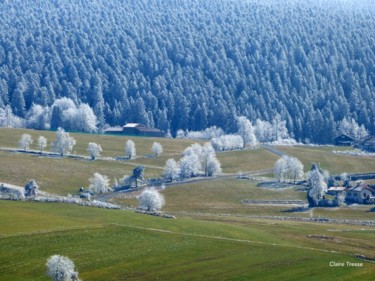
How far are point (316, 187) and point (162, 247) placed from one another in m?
60.4

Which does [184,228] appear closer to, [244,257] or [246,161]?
[244,257]

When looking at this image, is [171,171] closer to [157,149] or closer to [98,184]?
[98,184]

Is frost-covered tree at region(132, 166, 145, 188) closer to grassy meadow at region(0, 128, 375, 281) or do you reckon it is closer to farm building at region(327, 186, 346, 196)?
grassy meadow at region(0, 128, 375, 281)

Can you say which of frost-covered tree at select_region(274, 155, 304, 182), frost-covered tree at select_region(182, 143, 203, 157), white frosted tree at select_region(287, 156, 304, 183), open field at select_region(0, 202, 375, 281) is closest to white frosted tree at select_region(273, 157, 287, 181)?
frost-covered tree at select_region(274, 155, 304, 182)

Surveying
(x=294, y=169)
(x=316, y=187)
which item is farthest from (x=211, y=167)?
(x=316, y=187)

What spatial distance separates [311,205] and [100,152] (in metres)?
54.5

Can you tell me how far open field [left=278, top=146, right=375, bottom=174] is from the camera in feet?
590

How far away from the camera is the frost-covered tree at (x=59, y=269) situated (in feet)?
246

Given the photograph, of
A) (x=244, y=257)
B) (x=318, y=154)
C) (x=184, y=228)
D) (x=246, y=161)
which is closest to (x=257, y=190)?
(x=246, y=161)

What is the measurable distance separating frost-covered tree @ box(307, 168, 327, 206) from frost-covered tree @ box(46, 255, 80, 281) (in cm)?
7325

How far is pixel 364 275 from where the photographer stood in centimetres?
8312

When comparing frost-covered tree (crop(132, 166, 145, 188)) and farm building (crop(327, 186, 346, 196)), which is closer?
farm building (crop(327, 186, 346, 196))

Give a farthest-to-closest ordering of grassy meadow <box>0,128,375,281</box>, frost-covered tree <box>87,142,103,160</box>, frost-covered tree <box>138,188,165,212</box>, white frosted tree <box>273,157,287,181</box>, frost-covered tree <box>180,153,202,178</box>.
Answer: frost-covered tree <box>87,142,103,160</box> < white frosted tree <box>273,157,287,181</box> < frost-covered tree <box>180,153,202,178</box> < frost-covered tree <box>138,188,165,212</box> < grassy meadow <box>0,128,375,281</box>

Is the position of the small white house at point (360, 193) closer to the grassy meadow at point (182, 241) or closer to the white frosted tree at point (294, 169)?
the grassy meadow at point (182, 241)
